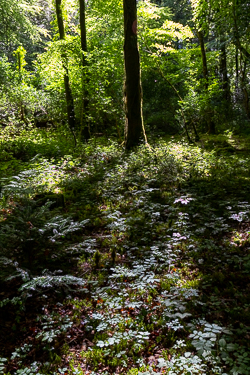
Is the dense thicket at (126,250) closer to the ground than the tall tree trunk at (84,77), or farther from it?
closer to the ground

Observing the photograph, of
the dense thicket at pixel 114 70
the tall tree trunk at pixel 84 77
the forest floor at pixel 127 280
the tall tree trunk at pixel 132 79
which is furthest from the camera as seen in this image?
the tall tree trunk at pixel 84 77

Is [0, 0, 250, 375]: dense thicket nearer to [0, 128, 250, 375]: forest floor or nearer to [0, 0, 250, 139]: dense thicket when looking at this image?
[0, 128, 250, 375]: forest floor

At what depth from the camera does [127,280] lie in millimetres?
3639

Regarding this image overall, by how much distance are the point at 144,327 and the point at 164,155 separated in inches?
211

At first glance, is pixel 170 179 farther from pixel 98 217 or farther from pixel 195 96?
pixel 195 96

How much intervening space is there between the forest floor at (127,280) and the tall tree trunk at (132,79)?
3008 millimetres

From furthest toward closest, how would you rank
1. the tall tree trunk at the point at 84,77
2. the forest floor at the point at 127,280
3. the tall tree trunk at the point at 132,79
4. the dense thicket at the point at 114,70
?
the tall tree trunk at the point at 84,77 < the dense thicket at the point at 114,70 < the tall tree trunk at the point at 132,79 < the forest floor at the point at 127,280

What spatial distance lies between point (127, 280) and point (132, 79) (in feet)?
24.0

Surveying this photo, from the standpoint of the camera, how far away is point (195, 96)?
38.7 ft

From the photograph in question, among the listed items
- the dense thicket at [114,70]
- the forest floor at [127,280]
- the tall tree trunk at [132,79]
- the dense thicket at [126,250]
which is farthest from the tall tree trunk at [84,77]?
the forest floor at [127,280]

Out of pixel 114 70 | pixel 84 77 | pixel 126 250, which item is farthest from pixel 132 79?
pixel 126 250

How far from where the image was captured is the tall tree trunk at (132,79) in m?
8.79

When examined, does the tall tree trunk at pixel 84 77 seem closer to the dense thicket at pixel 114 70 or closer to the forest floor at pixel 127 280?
the dense thicket at pixel 114 70

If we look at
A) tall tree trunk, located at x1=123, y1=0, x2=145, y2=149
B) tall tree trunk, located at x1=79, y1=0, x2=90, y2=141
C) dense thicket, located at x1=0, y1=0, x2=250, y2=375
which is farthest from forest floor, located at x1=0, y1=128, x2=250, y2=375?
tall tree trunk, located at x1=79, y1=0, x2=90, y2=141
